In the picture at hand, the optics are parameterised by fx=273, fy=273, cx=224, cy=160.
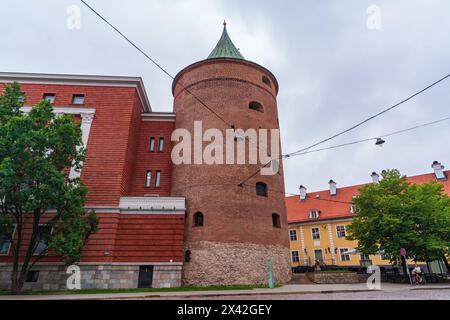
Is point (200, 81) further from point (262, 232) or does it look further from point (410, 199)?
point (410, 199)

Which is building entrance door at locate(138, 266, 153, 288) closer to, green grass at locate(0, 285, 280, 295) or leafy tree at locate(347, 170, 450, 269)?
green grass at locate(0, 285, 280, 295)

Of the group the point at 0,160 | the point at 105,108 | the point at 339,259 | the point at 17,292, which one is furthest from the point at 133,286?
the point at 339,259

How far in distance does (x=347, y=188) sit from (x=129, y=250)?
3170 cm

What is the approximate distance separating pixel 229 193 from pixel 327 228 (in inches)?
833

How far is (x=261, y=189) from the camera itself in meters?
20.1

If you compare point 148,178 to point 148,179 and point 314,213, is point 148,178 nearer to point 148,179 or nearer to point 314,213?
point 148,179

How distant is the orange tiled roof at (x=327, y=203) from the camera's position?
34.2 metres

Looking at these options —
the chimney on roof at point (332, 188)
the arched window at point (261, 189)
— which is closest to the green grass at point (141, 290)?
the arched window at point (261, 189)

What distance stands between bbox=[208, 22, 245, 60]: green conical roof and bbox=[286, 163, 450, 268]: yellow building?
63.3 ft

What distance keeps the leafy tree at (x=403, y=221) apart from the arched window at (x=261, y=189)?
313 inches

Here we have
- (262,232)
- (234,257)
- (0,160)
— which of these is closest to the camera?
(0,160)

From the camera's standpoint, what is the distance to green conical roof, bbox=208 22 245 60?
24.4m

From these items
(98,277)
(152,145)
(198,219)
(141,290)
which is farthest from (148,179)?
(141,290)

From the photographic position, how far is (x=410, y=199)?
20094 mm
